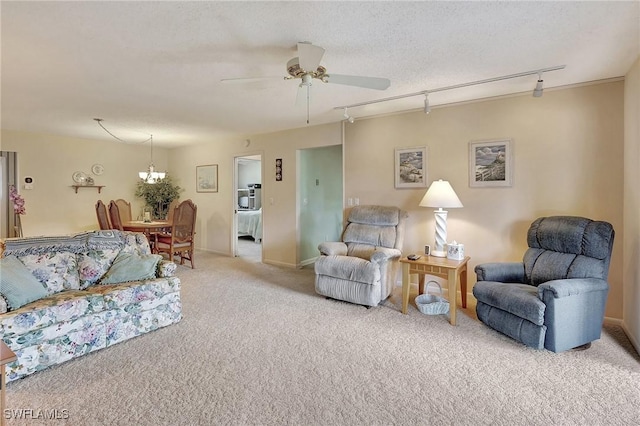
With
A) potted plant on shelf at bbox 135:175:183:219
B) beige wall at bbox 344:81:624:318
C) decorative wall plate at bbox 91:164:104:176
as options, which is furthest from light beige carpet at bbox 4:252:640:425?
decorative wall plate at bbox 91:164:104:176

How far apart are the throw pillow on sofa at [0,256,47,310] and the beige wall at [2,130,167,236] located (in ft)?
13.1

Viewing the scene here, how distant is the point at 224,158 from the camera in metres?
6.34

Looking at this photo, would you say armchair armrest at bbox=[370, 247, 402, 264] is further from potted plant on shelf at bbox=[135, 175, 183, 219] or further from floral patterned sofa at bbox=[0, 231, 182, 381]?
potted plant on shelf at bbox=[135, 175, 183, 219]

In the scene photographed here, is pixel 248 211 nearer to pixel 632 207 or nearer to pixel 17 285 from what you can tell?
pixel 17 285

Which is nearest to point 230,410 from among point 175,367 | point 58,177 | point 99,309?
point 175,367

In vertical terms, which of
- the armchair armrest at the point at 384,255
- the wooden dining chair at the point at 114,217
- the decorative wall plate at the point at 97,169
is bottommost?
the armchair armrest at the point at 384,255

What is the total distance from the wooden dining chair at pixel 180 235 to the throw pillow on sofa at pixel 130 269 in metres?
1.95

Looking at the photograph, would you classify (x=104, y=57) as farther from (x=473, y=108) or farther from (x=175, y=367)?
(x=473, y=108)

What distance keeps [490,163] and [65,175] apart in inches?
273

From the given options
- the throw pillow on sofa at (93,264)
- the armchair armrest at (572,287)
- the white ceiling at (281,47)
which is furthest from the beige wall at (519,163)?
the throw pillow on sofa at (93,264)

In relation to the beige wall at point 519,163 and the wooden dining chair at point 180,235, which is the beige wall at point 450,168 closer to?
the beige wall at point 519,163

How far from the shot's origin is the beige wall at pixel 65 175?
548cm

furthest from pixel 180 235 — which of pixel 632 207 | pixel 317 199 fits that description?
pixel 632 207

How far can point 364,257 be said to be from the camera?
155 inches
